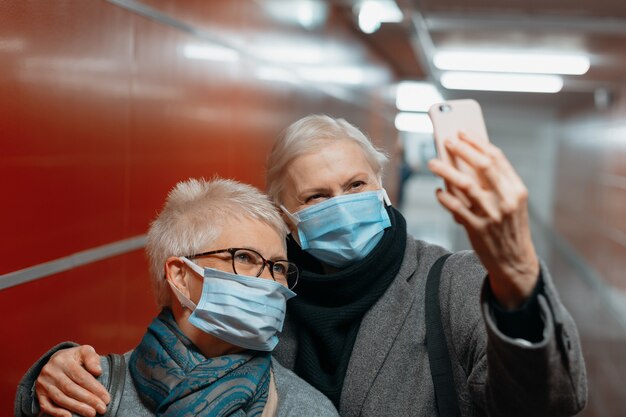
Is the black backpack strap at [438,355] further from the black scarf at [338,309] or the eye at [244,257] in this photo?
the eye at [244,257]

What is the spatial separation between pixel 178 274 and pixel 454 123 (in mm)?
902

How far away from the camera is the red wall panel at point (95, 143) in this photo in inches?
98.2

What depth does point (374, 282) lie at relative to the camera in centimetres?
237

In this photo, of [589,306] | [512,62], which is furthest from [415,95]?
[589,306]

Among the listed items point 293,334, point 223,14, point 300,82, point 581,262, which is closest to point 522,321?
point 293,334

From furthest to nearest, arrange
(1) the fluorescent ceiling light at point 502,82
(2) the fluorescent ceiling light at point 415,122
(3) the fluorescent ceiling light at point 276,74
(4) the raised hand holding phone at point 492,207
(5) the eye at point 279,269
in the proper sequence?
(2) the fluorescent ceiling light at point 415,122, (1) the fluorescent ceiling light at point 502,82, (3) the fluorescent ceiling light at point 276,74, (5) the eye at point 279,269, (4) the raised hand holding phone at point 492,207

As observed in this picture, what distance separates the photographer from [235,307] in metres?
2.09

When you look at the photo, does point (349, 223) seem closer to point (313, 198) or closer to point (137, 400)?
point (313, 198)

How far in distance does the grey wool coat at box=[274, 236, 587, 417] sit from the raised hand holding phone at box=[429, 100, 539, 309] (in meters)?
0.06

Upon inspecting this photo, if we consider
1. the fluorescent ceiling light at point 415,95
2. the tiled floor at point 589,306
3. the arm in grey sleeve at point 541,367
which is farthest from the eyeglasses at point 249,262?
the fluorescent ceiling light at point 415,95

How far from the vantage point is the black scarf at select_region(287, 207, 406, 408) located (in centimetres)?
232

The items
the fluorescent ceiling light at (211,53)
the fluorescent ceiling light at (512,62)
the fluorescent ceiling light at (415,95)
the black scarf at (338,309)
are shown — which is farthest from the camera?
the fluorescent ceiling light at (415,95)

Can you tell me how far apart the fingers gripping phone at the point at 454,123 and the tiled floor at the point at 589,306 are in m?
6.17

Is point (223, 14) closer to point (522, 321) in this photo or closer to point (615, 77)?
point (522, 321)
